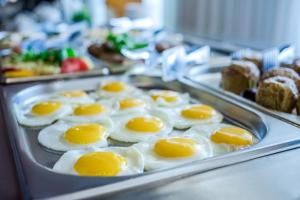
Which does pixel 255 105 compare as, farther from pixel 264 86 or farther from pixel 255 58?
pixel 255 58

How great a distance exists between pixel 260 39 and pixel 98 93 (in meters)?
1.10

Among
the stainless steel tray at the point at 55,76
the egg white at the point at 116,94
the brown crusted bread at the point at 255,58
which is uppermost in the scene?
the brown crusted bread at the point at 255,58

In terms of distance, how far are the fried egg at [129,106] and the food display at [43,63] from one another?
1.39ft

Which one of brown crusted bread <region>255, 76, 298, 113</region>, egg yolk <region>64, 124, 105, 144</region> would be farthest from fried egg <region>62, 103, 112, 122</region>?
brown crusted bread <region>255, 76, 298, 113</region>

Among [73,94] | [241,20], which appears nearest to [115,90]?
[73,94]

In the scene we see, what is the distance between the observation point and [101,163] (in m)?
0.68

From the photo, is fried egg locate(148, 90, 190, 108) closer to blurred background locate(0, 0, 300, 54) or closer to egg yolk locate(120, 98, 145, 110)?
egg yolk locate(120, 98, 145, 110)

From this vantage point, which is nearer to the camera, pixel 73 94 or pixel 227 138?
pixel 227 138

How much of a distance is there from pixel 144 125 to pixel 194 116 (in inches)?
6.3

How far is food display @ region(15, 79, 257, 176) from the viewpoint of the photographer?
2.37ft

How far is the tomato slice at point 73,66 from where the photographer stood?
1456mm

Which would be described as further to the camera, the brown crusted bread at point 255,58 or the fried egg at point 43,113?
the brown crusted bread at point 255,58

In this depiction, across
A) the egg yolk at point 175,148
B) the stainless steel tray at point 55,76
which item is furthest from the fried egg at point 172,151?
the stainless steel tray at point 55,76

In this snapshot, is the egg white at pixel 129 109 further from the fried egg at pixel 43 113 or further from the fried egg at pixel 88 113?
the fried egg at pixel 43 113
